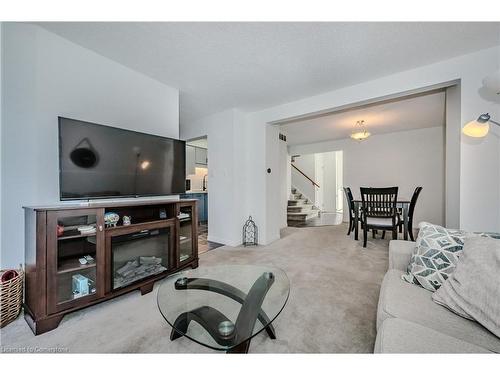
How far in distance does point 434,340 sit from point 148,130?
2.80 meters

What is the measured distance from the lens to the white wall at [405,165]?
15.0ft

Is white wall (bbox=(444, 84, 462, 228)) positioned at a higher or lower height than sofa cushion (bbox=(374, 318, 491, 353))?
higher

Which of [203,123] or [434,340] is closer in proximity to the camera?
[434,340]

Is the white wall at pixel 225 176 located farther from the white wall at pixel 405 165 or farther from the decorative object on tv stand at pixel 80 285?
the white wall at pixel 405 165

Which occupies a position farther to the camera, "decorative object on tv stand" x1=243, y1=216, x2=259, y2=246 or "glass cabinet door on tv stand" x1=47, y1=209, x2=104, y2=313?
"decorative object on tv stand" x1=243, y1=216, x2=259, y2=246

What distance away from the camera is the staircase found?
228 inches

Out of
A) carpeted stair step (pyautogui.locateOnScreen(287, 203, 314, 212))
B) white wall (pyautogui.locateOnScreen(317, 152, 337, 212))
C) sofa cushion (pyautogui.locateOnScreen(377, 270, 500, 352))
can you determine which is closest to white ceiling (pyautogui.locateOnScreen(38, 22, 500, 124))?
sofa cushion (pyautogui.locateOnScreen(377, 270, 500, 352))

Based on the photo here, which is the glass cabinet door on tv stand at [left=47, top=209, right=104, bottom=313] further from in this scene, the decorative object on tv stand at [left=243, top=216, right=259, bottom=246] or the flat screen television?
the decorative object on tv stand at [left=243, top=216, right=259, bottom=246]

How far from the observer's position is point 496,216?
186cm

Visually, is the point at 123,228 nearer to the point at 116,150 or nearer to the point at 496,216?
the point at 116,150

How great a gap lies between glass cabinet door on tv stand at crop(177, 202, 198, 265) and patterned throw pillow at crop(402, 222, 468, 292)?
197 centimetres

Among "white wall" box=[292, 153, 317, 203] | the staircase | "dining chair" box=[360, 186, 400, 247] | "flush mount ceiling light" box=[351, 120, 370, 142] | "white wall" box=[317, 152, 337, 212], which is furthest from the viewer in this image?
Answer: "white wall" box=[317, 152, 337, 212]

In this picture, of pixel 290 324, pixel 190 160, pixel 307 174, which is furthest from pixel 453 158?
pixel 307 174
